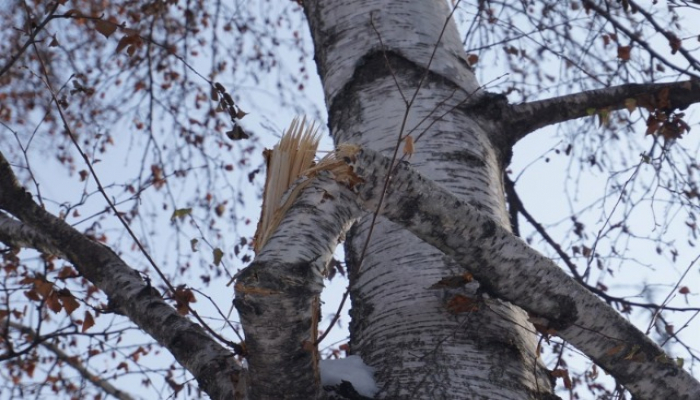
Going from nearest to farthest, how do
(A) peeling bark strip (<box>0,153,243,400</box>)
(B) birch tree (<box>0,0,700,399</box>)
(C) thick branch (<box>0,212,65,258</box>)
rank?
(B) birch tree (<box>0,0,700,399</box>) < (A) peeling bark strip (<box>0,153,243,400</box>) < (C) thick branch (<box>0,212,65,258</box>)

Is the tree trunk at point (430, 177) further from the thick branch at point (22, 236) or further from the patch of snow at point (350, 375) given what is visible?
the thick branch at point (22, 236)

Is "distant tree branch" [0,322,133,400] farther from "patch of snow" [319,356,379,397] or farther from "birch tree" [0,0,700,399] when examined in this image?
"patch of snow" [319,356,379,397]

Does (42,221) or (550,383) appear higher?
(42,221)

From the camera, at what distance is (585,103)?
2.26 meters

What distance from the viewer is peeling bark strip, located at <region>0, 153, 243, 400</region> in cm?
160

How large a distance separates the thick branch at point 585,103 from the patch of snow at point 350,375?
0.94 meters

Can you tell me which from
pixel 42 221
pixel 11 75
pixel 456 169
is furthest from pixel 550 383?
pixel 11 75

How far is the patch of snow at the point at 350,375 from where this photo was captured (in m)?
1.50

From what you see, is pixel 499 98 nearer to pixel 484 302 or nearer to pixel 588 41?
pixel 484 302

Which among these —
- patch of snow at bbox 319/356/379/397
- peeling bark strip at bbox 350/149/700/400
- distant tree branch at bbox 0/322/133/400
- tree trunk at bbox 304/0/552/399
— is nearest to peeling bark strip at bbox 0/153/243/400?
patch of snow at bbox 319/356/379/397

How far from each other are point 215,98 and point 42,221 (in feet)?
3.67

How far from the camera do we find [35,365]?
4.76m

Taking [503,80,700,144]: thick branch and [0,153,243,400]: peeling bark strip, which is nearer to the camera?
[0,153,243,400]: peeling bark strip

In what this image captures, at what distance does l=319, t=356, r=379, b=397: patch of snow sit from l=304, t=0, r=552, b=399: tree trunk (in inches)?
1.0
